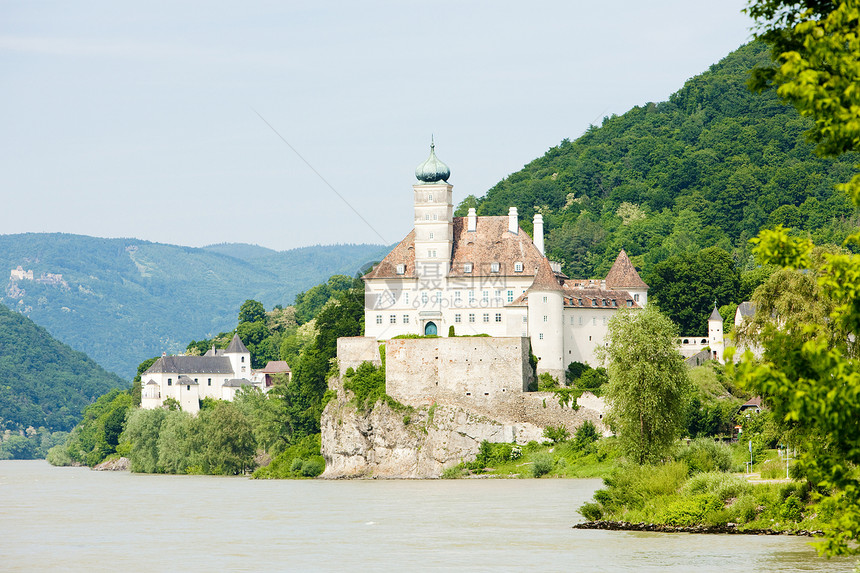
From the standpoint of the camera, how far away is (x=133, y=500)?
5609 centimetres

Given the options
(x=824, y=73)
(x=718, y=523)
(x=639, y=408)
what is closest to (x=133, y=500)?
(x=639, y=408)

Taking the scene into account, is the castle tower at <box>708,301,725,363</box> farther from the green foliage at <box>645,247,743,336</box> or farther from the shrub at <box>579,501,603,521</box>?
the shrub at <box>579,501,603,521</box>

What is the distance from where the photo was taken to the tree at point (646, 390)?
40.9 meters

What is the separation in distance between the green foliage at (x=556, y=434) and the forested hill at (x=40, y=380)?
11748cm

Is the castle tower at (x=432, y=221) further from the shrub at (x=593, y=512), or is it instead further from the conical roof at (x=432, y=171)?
the shrub at (x=593, y=512)

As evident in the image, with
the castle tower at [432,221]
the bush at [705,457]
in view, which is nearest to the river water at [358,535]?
the bush at [705,457]

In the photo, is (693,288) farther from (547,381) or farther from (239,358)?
(239,358)

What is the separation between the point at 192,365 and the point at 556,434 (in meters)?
51.8

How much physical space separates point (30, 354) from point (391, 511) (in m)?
151

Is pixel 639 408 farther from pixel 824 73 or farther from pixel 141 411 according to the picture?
pixel 141 411

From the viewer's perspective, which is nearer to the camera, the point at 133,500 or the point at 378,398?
the point at 133,500

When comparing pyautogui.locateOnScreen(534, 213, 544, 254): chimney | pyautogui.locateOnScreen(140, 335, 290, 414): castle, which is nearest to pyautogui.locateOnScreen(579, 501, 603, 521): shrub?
pyautogui.locateOnScreen(534, 213, 544, 254): chimney

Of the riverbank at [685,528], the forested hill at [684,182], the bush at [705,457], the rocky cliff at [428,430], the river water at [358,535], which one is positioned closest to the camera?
the river water at [358,535]

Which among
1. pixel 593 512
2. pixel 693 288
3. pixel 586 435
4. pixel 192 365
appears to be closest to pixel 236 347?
pixel 192 365
